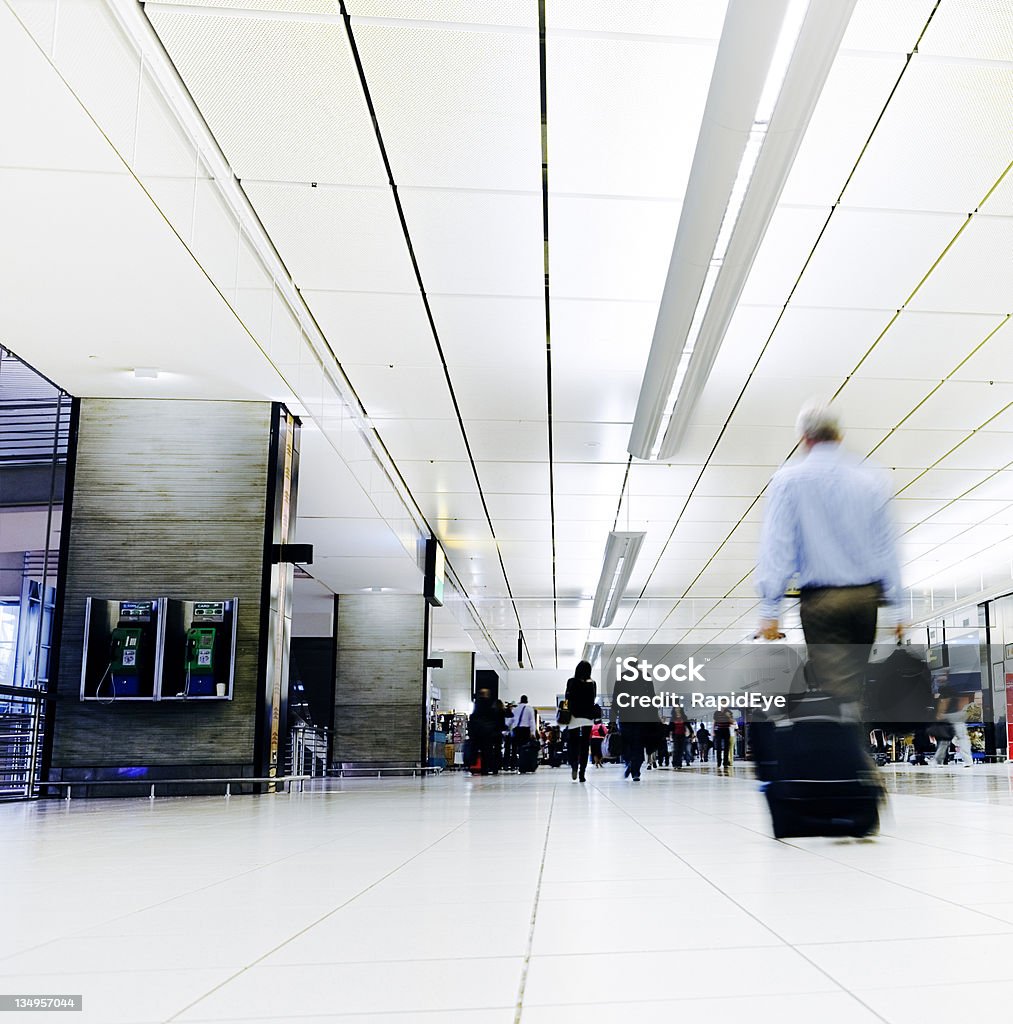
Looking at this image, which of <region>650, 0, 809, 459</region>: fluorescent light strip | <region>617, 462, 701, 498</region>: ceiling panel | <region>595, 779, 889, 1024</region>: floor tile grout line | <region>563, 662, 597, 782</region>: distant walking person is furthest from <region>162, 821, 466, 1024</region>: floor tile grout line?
<region>617, 462, 701, 498</region>: ceiling panel

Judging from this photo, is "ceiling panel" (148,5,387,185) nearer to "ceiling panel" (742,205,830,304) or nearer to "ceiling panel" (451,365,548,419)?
"ceiling panel" (742,205,830,304)

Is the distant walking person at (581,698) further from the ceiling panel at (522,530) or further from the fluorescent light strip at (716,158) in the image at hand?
the fluorescent light strip at (716,158)

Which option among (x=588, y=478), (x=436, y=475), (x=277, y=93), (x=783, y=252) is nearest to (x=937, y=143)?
(x=783, y=252)

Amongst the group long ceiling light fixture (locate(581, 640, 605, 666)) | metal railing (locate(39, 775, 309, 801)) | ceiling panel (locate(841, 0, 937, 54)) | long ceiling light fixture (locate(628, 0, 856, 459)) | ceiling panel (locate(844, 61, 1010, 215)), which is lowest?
metal railing (locate(39, 775, 309, 801))

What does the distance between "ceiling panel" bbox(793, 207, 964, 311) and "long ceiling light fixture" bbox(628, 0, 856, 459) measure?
2.23 ft

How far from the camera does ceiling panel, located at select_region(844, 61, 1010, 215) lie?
4883mm

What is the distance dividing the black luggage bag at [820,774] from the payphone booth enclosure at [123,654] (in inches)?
248

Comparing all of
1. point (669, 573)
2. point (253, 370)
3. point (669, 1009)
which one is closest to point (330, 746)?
point (669, 573)

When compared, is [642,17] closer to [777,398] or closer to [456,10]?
[456,10]

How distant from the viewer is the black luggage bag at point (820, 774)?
293 cm

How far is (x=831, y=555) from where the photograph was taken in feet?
10.7

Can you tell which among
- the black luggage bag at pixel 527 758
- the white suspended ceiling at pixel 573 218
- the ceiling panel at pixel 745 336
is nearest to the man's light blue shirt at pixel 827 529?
the white suspended ceiling at pixel 573 218

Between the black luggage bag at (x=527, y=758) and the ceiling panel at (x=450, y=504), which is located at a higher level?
the ceiling panel at (x=450, y=504)

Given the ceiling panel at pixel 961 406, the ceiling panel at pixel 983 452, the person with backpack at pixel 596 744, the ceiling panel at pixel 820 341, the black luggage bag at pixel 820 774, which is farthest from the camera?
the person with backpack at pixel 596 744
